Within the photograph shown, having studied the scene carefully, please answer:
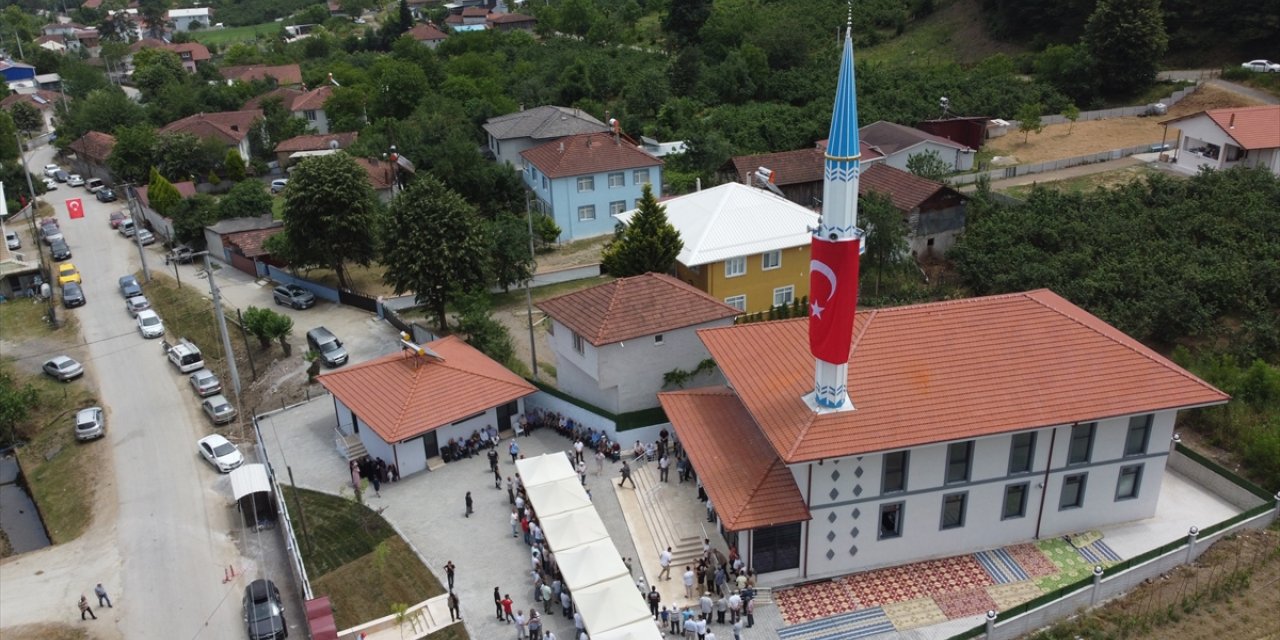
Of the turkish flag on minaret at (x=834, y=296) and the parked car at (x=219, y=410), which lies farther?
the parked car at (x=219, y=410)

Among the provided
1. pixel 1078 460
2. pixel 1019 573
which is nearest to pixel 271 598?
pixel 1019 573

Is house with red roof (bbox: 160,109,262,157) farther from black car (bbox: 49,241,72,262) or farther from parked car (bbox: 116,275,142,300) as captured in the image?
parked car (bbox: 116,275,142,300)

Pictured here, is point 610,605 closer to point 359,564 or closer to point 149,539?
point 359,564

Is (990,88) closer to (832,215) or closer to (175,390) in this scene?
(832,215)

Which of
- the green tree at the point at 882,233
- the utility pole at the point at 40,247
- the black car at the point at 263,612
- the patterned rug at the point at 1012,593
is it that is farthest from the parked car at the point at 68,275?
the patterned rug at the point at 1012,593

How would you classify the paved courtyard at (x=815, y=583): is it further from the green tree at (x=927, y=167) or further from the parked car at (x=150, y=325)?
the green tree at (x=927, y=167)
